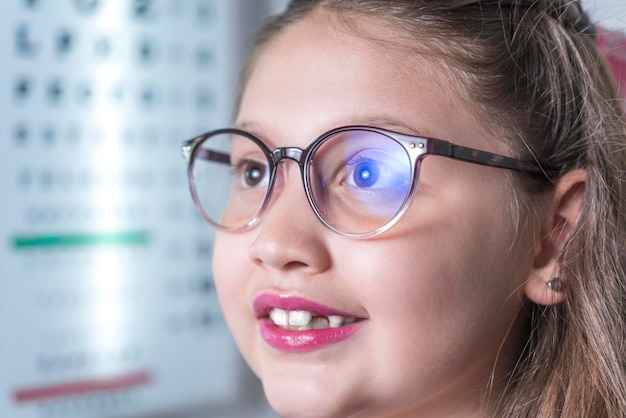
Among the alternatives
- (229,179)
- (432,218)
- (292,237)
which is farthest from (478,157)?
(229,179)

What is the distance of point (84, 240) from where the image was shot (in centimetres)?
127

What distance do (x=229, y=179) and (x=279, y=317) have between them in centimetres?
23

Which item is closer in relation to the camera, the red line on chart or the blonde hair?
the blonde hair

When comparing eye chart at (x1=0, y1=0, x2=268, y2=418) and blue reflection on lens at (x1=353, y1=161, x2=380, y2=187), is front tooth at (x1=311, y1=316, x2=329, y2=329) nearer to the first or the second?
blue reflection on lens at (x1=353, y1=161, x2=380, y2=187)

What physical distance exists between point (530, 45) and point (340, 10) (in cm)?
22

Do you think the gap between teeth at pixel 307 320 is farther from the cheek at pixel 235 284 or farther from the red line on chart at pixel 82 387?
the red line on chart at pixel 82 387

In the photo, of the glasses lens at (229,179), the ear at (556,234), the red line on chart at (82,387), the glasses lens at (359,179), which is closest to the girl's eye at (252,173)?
the glasses lens at (229,179)

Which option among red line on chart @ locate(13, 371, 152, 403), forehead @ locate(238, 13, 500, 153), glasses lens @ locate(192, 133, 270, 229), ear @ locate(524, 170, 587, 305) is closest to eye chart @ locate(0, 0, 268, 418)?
red line on chart @ locate(13, 371, 152, 403)

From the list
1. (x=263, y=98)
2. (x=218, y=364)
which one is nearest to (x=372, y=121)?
(x=263, y=98)

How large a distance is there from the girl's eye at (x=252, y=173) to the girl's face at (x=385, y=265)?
0.07 metres

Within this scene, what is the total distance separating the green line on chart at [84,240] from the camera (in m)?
1.21

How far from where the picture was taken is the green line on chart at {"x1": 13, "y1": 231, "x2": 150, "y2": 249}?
121 centimetres

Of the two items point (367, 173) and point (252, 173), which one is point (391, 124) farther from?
point (252, 173)

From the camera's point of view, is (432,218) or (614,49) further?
(614,49)
